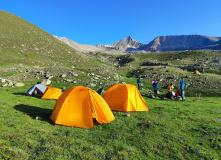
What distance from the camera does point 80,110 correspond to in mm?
10234

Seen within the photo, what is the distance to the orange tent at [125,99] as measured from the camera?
14.3 meters

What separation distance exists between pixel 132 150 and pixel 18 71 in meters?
36.3

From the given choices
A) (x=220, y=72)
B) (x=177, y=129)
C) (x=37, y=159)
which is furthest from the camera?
(x=220, y=72)

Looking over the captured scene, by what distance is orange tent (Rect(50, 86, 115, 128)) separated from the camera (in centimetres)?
993

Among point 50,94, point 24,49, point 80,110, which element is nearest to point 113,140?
point 80,110

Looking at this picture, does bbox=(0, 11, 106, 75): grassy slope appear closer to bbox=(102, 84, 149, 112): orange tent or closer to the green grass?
bbox=(102, 84, 149, 112): orange tent

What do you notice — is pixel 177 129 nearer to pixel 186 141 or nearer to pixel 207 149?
pixel 186 141

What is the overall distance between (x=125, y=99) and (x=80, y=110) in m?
5.83

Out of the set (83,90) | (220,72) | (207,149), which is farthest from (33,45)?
(220,72)

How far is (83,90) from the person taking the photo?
11.0m

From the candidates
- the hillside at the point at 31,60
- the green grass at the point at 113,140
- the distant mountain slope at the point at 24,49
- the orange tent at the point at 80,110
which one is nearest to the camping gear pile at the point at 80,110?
the orange tent at the point at 80,110

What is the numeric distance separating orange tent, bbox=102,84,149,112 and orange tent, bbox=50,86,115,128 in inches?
136

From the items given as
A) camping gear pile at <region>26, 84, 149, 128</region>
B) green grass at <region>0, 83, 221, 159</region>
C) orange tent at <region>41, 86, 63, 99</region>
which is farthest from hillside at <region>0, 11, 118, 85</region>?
green grass at <region>0, 83, 221, 159</region>

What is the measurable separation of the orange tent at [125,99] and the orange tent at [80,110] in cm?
345
